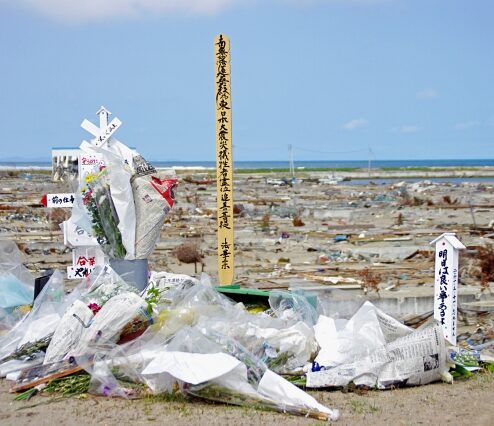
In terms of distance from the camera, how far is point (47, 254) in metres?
17.9

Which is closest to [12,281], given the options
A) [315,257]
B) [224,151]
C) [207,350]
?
[224,151]

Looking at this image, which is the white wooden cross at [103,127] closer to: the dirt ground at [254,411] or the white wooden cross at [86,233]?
the white wooden cross at [86,233]

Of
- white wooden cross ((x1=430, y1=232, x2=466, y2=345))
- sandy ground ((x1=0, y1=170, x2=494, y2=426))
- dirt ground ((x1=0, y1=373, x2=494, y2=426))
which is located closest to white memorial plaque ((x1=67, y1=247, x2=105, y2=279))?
sandy ground ((x1=0, y1=170, x2=494, y2=426))

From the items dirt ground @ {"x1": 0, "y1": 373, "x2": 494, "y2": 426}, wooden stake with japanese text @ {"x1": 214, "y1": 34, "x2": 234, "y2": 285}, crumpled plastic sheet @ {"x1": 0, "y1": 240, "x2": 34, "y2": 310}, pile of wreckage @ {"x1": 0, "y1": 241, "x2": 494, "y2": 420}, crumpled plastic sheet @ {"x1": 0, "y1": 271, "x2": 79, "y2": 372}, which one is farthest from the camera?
wooden stake with japanese text @ {"x1": 214, "y1": 34, "x2": 234, "y2": 285}

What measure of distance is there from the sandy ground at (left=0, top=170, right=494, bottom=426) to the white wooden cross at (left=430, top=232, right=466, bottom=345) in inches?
32.7

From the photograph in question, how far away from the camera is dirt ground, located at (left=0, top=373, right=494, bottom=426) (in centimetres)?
595

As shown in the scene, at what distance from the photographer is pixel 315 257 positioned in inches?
680

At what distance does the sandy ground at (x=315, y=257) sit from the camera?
20.0 feet

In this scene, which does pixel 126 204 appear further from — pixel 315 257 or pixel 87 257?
pixel 315 257

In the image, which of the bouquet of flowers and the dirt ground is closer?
the dirt ground

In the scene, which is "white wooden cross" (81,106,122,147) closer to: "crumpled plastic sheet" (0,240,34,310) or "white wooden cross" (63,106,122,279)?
"white wooden cross" (63,106,122,279)

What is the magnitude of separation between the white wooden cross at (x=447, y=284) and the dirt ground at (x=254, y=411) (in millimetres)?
1253

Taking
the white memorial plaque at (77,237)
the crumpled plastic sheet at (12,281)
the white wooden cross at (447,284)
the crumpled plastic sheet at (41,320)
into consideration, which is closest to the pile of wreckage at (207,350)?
the crumpled plastic sheet at (41,320)

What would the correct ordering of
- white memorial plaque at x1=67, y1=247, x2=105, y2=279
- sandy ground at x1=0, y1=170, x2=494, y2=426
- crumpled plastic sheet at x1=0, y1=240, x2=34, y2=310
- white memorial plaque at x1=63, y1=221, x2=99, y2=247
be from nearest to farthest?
sandy ground at x1=0, y1=170, x2=494, y2=426 < crumpled plastic sheet at x1=0, y1=240, x2=34, y2=310 < white memorial plaque at x1=63, y1=221, x2=99, y2=247 < white memorial plaque at x1=67, y1=247, x2=105, y2=279
